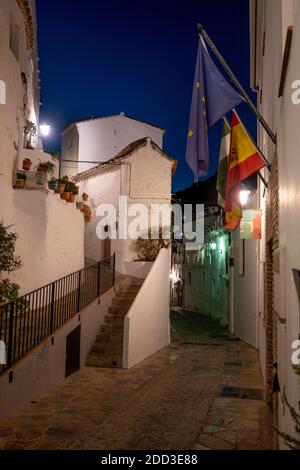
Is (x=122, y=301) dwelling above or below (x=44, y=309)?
below

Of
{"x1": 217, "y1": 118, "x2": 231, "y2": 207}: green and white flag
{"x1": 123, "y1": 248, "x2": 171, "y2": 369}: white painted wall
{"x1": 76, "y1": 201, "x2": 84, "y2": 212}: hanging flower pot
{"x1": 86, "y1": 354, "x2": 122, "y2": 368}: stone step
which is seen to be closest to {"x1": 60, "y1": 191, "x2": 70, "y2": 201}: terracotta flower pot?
{"x1": 76, "y1": 201, "x2": 84, "y2": 212}: hanging flower pot

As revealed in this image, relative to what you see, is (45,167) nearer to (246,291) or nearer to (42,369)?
(42,369)

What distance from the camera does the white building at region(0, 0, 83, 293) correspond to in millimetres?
10477

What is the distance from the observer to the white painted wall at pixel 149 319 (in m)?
11.1

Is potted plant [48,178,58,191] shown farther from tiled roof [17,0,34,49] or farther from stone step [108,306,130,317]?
tiled roof [17,0,34,49]

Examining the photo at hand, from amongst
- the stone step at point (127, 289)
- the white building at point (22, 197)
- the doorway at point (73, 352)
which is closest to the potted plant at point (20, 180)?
the white building at point (22, 197)

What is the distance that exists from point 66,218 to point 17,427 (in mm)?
7885

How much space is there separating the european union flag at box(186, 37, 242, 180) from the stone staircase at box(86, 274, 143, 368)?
21.1 feet

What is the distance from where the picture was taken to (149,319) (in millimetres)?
12766

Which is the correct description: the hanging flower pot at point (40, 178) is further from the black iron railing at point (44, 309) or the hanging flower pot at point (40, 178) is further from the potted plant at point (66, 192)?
the black iron railing at point (44, 309)

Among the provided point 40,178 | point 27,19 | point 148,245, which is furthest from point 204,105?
point 148,245

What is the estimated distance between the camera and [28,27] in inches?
511

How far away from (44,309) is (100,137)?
16.7m
